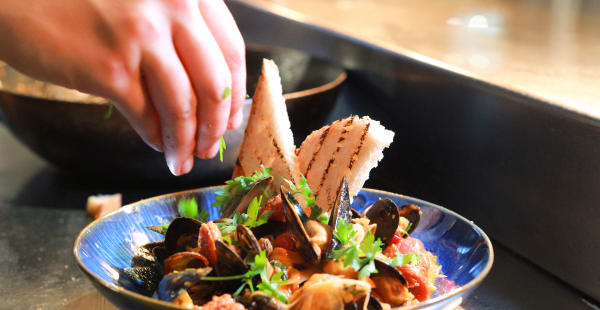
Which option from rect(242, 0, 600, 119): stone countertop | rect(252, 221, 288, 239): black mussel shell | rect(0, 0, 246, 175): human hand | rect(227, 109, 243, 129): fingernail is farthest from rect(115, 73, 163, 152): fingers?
rect(242, 0, 600, 119): stone countertop

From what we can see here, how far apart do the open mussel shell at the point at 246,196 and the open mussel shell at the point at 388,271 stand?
262 millimetres

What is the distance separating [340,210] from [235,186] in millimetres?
212

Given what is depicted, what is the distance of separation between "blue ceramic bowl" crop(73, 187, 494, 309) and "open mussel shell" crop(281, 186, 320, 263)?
19cm

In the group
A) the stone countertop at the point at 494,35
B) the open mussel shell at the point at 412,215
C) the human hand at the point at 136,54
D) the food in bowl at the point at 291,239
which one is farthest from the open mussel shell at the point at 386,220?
the stone countertop at the point at 494,35

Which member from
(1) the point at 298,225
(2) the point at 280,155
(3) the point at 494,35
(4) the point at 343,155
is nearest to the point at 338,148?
(4) the point at 343,155

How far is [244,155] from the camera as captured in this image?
1.26m

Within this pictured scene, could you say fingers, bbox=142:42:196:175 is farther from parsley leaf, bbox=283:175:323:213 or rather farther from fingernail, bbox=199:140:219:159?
parsley leaf, bbox=283:175:323:213

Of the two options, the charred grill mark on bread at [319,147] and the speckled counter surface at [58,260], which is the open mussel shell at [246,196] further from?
the speckled counter surface at [58,260]

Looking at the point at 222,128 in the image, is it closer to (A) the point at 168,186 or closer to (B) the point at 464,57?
(A) the point at 168,186

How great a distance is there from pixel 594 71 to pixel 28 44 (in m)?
1.40

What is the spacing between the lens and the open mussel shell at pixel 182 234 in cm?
105

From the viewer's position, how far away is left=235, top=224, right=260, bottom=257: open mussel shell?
942mm

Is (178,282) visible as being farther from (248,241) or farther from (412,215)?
(412,215)

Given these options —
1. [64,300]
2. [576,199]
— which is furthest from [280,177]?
[576,199]
